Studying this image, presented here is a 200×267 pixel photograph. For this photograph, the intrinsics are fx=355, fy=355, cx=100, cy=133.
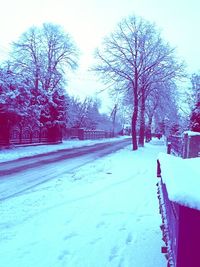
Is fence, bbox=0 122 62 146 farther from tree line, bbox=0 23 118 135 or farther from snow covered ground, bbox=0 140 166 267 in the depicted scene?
snow covered ground, bbox=0 140 166 267

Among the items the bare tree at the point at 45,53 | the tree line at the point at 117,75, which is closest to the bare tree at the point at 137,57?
the tree line at the point at 117,75

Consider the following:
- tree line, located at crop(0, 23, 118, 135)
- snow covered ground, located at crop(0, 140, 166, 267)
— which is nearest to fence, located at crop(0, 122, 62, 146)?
tree line, located at crop(0, 23, 118, 135)

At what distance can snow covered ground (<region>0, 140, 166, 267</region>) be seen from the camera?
16.4ft

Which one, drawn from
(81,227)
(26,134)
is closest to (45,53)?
(26,134)

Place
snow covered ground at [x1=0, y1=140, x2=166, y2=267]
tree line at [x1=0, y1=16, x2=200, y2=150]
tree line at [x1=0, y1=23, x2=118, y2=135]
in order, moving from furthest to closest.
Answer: tree line at [x1=0, y1=23, x2=118, y2=135]
tree line at [x1=0, y1=16, x2=200, y2=150]
snow covered ground at [x1=0, y1=140, x2=166, y2=267]

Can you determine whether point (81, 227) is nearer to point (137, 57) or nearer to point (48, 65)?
point (137, 57)

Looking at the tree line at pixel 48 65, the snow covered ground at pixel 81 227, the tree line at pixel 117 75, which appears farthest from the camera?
the tree line at pixel 48 65

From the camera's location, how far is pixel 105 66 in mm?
31266

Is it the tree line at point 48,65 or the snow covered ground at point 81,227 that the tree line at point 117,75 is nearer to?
the tree line at point 48,65

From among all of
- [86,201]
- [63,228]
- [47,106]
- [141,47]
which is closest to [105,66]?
[141,47]

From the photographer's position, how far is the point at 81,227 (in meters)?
6.55

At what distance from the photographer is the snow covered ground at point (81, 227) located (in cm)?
500

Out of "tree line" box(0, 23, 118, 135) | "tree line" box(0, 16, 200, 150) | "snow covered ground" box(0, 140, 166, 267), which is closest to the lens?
"snow covered ground" box(0, 140, 166, 267)

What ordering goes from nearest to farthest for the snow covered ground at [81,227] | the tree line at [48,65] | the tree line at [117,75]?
the snow covered ground at [81,227] → the tree line at [117,75] → the tree line at [48,65]
